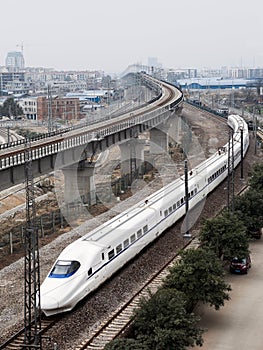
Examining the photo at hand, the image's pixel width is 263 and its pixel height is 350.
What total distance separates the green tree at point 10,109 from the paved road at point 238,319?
345 feet

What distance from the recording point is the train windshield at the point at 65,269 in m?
19.5

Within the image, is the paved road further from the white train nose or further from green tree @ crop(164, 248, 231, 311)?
the white train nose

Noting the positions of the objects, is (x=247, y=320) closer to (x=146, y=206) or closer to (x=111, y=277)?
(x=111, y=277)

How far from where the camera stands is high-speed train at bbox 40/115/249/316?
1908 centimetres

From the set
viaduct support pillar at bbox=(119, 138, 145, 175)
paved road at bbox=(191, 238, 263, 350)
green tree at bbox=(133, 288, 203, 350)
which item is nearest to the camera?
green tree at bbox=(133, 288, 203, 350)

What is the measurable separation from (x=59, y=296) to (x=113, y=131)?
25.3m

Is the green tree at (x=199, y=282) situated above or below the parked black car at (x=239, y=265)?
above

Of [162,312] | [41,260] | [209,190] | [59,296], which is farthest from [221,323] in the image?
[209,190]

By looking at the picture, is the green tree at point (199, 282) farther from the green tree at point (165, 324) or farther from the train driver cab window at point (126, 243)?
the train driver cab window at point (126, 243)

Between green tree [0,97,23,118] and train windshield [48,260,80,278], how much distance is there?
107 meters

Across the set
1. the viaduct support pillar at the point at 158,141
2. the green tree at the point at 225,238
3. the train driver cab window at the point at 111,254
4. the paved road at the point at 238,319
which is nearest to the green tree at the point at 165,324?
the paved road at the point at 238,319

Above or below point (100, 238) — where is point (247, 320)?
below

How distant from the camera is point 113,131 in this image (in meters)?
43.1

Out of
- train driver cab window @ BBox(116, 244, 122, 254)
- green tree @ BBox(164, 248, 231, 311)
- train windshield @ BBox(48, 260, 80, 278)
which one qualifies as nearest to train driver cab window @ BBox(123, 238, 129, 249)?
train driver cab window @ BBox(116, 244, 122, 254)
